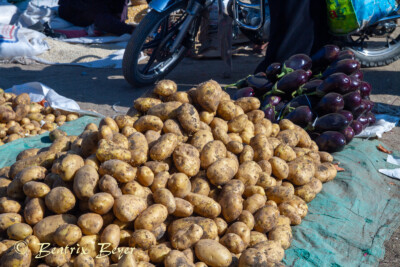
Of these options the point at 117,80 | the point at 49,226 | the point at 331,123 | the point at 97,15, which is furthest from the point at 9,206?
the point at 97,15

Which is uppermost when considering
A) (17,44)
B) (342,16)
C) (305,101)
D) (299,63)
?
(342,16)

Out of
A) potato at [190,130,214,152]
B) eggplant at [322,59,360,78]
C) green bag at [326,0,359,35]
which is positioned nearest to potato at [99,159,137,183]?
potato at [190,130,214,152]

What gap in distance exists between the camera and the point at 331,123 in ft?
10.3

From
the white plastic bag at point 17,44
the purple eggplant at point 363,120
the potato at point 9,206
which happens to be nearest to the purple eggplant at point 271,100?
the purple eggplant at point 363,120

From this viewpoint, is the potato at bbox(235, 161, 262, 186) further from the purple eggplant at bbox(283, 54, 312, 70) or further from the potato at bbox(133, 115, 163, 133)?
the purple eggplant at bbox(283, 54, 312, 70)

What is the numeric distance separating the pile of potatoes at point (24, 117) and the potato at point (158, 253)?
226cm

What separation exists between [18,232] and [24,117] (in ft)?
7.71

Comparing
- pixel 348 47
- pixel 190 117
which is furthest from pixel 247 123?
pixel 348 47

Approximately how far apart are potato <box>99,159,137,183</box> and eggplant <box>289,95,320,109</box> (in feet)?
5.99

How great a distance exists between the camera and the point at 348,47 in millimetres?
5062

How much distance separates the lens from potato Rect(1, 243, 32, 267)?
5.57ft

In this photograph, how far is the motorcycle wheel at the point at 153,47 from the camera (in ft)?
15.1

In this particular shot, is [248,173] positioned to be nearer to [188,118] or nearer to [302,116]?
[188,118]

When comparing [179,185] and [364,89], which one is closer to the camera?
[179,185]
